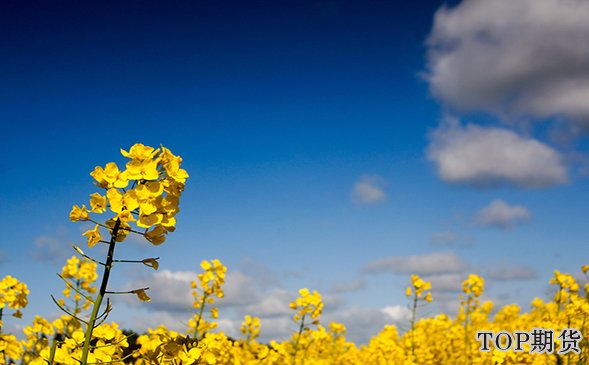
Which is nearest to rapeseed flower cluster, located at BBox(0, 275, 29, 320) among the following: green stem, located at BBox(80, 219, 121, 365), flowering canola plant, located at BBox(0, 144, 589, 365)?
flowering canola plant, located at BBox(0, 144, 589, 365)

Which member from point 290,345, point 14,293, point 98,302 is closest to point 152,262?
point 98,302

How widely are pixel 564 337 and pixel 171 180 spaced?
6.27 m

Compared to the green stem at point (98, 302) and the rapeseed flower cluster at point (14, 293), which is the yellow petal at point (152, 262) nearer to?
the green stem at point (98, 302)

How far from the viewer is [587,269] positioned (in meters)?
8.82

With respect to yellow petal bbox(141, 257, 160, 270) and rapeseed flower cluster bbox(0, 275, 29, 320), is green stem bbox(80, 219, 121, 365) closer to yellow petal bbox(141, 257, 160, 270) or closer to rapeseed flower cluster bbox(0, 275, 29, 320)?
yellow petal bbox(141, 257, 160, 270)

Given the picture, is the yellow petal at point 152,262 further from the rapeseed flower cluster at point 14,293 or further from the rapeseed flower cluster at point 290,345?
the rapeseed flower cluster at point 14,293

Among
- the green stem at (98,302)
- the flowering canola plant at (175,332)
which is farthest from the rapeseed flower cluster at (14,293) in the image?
the green stem at (98,302)

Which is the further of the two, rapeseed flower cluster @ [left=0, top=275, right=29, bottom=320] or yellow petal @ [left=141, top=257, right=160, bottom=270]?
rapeseed flower cluster @ [left=0, top=275, right=29, bottom=320]

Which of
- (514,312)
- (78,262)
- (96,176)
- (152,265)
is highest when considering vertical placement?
(514,312)

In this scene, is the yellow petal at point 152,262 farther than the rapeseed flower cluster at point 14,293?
No

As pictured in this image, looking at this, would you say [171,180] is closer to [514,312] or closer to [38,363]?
[38,363]

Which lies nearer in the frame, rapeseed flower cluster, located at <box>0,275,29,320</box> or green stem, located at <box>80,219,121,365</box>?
green stem, located at <box>80,219,121,365</box>

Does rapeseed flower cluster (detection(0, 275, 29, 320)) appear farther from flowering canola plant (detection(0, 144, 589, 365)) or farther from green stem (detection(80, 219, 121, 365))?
green stem (detection(80, 219, 121, 365))

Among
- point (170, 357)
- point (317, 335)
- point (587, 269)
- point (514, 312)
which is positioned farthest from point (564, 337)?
point (514, 312)
